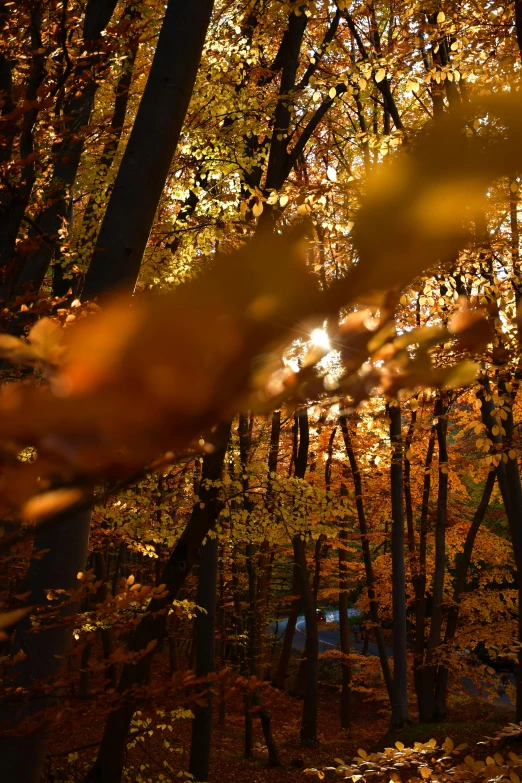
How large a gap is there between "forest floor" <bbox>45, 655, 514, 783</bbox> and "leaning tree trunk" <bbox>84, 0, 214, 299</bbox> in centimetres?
470

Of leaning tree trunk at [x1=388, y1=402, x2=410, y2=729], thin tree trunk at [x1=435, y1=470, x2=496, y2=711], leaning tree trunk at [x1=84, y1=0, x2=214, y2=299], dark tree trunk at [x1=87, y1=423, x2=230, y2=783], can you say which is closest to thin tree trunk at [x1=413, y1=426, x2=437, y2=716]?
thin tree trunk at [x1=435, y1=470, x2=496, y2=711]

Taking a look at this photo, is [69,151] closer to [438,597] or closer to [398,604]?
[398,604]

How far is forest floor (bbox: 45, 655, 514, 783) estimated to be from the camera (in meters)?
10.9

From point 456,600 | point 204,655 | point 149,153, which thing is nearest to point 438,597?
point 456,600

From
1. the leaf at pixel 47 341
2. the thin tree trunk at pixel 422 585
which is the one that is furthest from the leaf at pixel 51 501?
the thin tree trunk at pixel 422 585

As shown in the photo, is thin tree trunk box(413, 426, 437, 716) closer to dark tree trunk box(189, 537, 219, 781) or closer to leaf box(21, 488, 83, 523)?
dark tree trunk box(189, 537, 219, 781)

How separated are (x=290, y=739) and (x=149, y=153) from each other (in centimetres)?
1584

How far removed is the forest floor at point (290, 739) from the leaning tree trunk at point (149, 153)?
4705 mm

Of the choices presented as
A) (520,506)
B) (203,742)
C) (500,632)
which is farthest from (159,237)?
(500,632)

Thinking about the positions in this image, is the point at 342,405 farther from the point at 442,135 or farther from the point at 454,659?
the point at 454,659

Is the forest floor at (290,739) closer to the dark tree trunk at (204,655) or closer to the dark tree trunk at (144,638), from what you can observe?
the dark tree trunk at (204,655)

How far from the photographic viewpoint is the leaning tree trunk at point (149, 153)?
3.04 m

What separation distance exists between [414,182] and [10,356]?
0.50 meters

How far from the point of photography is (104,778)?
4.83m
